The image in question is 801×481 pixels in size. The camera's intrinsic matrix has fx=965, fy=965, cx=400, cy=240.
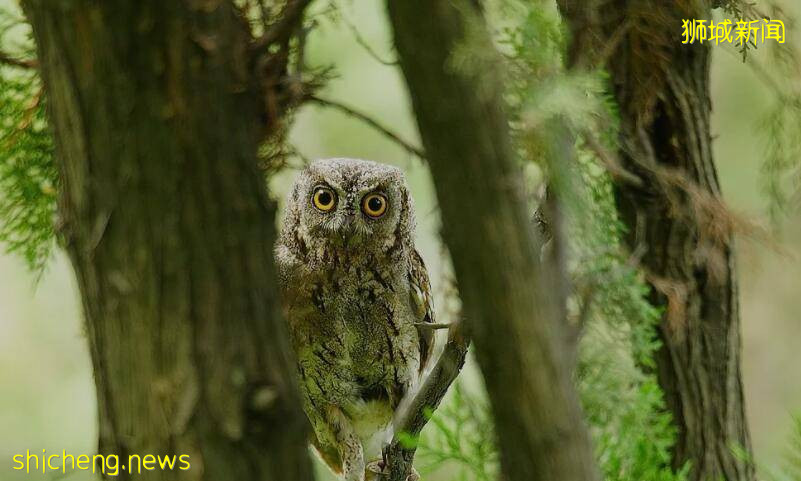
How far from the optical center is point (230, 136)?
1093 millimetres

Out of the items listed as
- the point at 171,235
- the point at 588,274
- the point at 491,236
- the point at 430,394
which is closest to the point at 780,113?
the point at 588,274

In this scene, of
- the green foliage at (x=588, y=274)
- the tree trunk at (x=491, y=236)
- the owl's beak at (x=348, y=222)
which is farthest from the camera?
the owl's beak at (x=348, y=222)

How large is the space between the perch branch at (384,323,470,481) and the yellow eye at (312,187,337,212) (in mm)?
611

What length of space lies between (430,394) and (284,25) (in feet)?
2.06

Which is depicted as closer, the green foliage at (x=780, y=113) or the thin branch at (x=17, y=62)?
the thin branch at (x=17, y=62)

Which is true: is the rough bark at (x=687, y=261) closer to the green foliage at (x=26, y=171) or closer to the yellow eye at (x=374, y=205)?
the yellow eye at (x=374, y=205)

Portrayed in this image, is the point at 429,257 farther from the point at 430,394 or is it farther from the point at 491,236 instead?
the point at 491,236

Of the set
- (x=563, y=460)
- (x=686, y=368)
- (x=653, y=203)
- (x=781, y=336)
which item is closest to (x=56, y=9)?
(x=563, y=460)

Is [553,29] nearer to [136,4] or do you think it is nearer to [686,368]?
[136,4]

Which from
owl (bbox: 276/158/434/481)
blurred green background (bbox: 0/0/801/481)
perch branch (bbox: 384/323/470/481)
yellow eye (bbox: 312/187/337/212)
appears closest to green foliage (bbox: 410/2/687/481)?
perch branch (bbox: 384/323/470/481)

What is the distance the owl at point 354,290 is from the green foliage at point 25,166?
62 cm

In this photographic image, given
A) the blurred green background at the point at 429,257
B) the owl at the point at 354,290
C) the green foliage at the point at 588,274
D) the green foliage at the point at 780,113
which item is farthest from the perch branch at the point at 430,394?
the blurred green background at the point at 429,257

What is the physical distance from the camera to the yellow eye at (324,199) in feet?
7.24

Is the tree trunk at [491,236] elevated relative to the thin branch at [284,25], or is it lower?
lower
